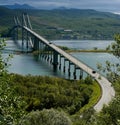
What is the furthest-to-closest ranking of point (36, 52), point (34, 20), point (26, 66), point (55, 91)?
1. point (34, 20)
2. point (36, 52)
3. point (26, 66)
4. point (55, 91)

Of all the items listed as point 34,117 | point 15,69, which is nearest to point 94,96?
point 34,117

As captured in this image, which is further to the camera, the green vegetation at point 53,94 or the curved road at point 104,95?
the green vegetation at point 53,94

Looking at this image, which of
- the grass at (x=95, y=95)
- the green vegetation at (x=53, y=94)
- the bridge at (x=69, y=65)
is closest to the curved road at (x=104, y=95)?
the bridge at (x=69, y=65)

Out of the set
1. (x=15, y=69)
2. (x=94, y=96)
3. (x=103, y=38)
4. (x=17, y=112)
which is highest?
(x=17, y=112)

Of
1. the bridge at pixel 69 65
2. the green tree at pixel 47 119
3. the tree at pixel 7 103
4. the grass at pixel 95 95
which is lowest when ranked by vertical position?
the bridge at pixel 69 65

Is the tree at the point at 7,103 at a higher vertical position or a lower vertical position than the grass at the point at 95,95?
higher

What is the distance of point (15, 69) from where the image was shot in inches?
2488

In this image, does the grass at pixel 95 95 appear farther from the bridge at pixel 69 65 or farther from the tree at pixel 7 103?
the tree at pixel 7 103

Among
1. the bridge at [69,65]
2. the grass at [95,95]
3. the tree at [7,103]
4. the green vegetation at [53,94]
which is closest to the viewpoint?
the tree at [7,103]

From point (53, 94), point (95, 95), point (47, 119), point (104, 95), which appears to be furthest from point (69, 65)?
point (47, 119)

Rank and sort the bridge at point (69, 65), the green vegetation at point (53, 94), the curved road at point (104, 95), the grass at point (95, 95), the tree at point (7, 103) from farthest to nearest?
the bridge at point (69, 65) < the grass at point (95, 95) < the green vegetation at point (53, 94) < the curved road at point (104, 95) < the tree at point (7, 103)

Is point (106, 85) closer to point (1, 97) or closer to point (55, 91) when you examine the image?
point (55, 91)

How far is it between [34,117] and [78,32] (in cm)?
15930

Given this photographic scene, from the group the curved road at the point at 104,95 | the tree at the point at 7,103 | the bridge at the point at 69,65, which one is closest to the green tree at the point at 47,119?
the bridge at the point at 69,65
